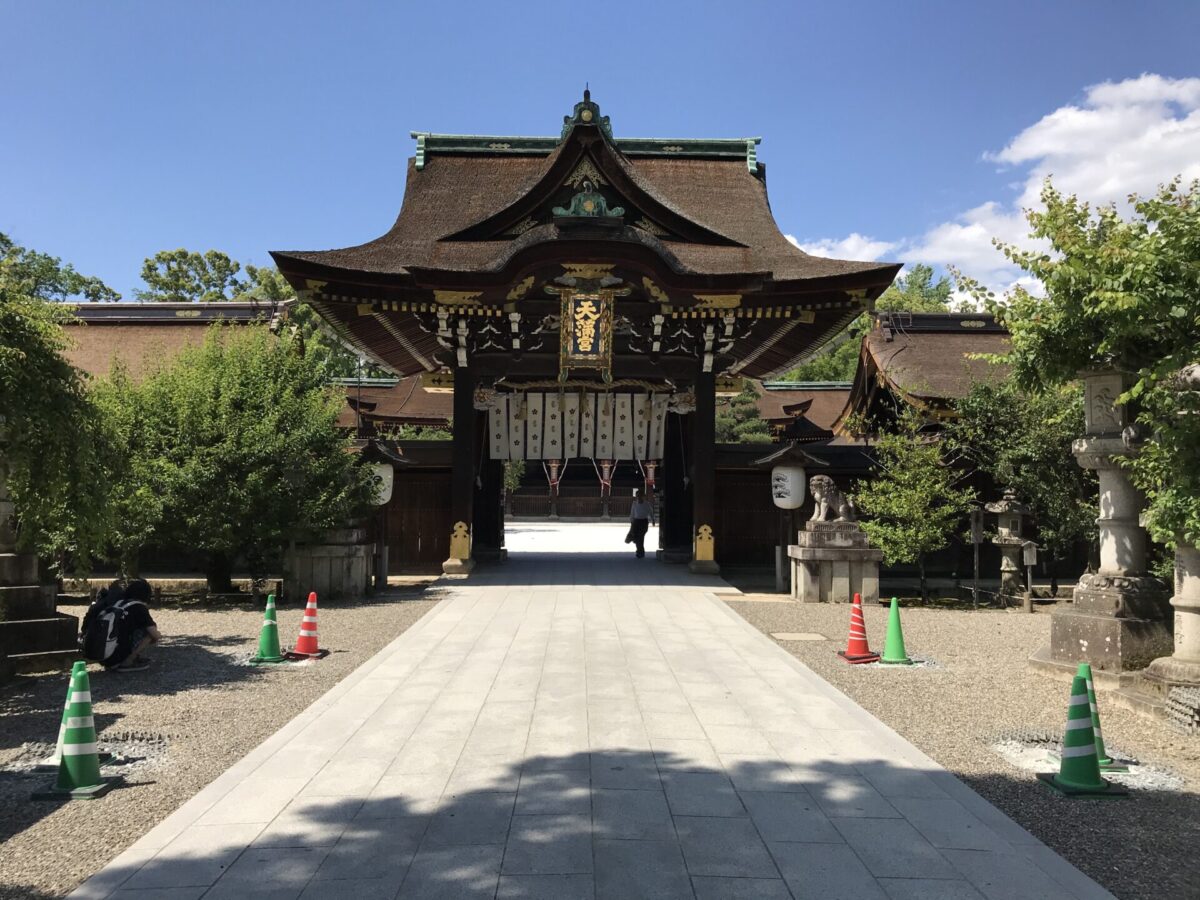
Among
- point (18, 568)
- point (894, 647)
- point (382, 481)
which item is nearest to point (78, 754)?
point (18, 568)

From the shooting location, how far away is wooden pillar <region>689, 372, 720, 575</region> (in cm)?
1560

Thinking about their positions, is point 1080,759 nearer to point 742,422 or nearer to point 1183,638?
point 1183,638

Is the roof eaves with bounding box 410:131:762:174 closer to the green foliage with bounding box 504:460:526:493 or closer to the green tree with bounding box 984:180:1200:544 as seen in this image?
the green tree with bounding box 984:180:1200:544

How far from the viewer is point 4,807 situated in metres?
4.42

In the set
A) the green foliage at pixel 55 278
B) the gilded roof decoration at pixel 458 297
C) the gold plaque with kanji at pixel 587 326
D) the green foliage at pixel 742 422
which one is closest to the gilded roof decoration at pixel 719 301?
the gold plaque with kanji at pixel 587 326

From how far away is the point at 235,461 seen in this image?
12.1 meters

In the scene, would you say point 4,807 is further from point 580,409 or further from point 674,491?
point 674,491

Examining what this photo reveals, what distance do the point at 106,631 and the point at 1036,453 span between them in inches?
526

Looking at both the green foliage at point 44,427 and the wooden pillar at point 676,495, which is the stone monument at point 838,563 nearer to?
the wooden pillar at point 676,495

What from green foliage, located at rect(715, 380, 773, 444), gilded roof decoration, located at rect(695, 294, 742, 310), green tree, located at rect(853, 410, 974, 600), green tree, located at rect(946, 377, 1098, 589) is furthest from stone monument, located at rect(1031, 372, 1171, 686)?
green foliage, located at rect(715, 380, 773, 444)

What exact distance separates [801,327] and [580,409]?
5113 mm

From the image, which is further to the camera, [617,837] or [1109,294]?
[1109,294]

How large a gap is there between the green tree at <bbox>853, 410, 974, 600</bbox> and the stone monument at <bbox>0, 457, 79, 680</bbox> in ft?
36.4

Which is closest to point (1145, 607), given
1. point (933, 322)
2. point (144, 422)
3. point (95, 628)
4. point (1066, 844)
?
point (1066, 844)
